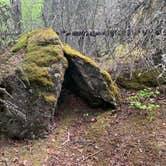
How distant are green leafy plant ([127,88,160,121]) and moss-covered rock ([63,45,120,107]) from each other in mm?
316

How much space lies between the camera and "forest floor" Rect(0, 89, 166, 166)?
6.02 m

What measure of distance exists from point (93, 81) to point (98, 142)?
1274mm

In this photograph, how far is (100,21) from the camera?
34.7 feet

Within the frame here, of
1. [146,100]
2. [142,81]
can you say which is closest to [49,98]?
[146,100]

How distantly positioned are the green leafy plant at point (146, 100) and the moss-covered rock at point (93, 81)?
0.32 metres

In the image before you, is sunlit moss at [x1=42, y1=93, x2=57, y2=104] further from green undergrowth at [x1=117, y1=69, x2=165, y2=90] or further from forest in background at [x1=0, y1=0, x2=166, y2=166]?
green undergrowth at [x1=117, y1=69, x2=165, y2=90]

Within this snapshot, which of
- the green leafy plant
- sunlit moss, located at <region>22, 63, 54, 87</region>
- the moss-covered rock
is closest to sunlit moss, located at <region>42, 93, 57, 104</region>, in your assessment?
sunlit moss, located at <region>22, 63, 54, 87</region>

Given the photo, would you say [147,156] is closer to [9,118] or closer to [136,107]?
[136,107]

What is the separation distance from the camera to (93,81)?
7.25 m

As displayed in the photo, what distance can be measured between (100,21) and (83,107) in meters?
3.81

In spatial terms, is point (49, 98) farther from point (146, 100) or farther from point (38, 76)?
point (146, 100)

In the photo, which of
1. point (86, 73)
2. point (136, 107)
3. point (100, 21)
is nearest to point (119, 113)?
point (136, 107)

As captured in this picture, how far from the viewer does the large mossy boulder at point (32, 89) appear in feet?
21.0

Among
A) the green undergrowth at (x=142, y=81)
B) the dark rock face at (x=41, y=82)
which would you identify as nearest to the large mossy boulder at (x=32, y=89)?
the dark rock face at (x=41, y=82)
